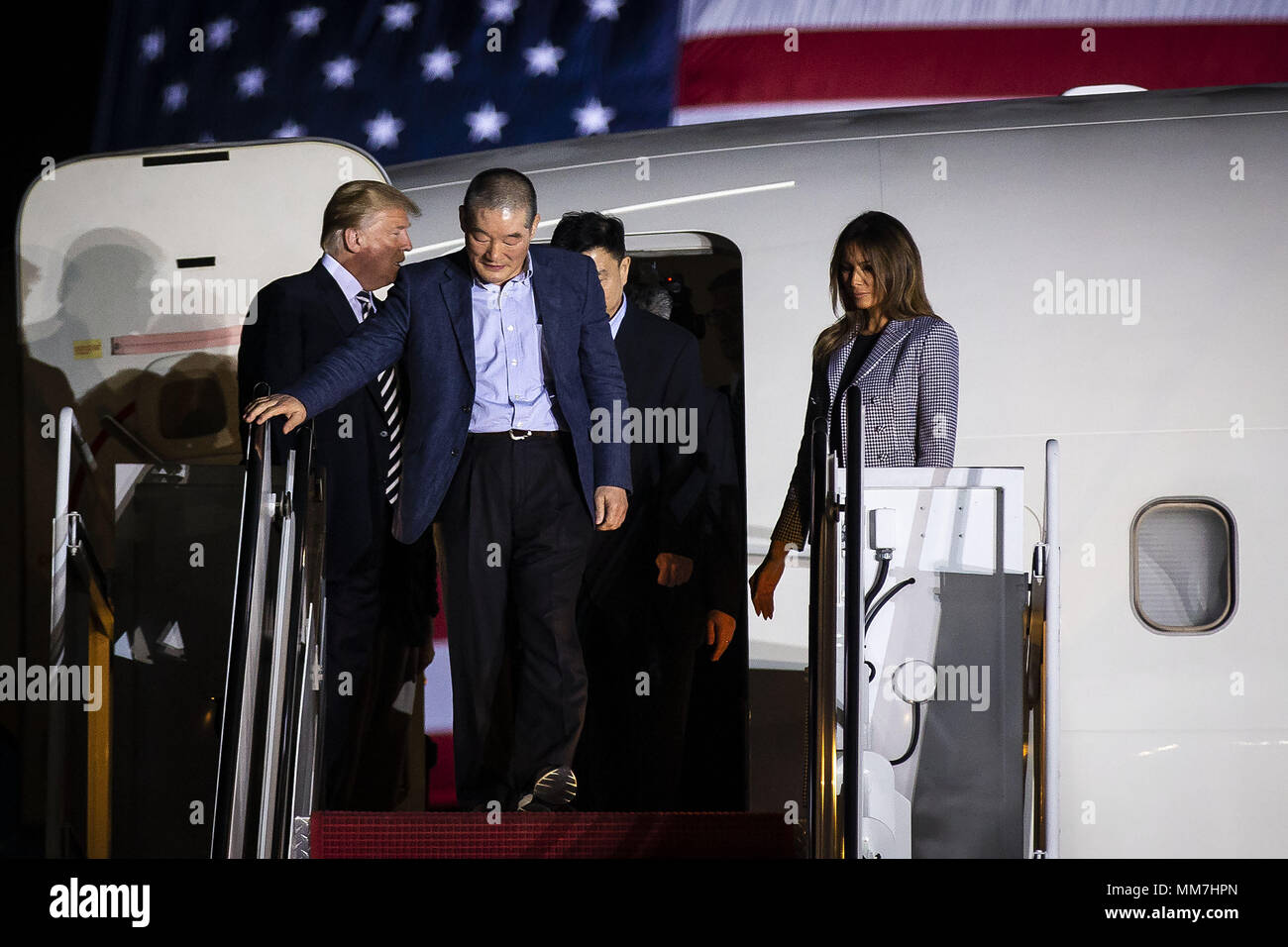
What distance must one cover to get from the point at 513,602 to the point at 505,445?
413 millimetres

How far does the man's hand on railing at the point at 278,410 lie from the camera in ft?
10.6

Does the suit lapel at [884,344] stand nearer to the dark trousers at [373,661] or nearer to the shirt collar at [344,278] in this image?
the dark trousers at [373,661]

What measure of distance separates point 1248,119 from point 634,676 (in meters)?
2.48

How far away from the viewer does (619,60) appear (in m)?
4.50

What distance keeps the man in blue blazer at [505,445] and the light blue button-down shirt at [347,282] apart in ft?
1.30

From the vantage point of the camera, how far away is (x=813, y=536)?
128 inches

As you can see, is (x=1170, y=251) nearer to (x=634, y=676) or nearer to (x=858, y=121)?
(x=858, y=121)

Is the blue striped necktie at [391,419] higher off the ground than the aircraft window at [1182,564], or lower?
higher

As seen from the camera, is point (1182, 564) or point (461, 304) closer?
point (461, 304)

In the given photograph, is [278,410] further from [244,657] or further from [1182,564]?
[1182,564]

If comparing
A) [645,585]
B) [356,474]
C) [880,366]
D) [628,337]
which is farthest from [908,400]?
[356,474]

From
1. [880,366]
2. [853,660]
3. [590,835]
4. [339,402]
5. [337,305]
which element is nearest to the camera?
[853,660]

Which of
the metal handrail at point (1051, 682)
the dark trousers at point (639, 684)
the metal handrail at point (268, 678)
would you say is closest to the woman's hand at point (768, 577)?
the dark trousers at point (639, 684)
